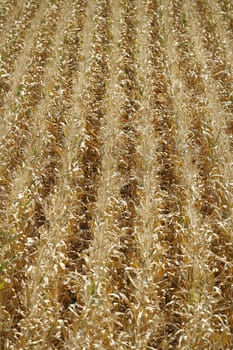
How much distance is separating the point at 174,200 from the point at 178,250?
2.82 feet

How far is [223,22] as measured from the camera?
11.8m

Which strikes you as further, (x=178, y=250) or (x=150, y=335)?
(x=178, y=250)

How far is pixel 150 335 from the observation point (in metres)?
4.69

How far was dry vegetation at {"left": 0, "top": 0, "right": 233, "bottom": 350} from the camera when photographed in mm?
4805

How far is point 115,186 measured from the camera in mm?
6344

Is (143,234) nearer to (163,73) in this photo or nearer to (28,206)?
(28,206)

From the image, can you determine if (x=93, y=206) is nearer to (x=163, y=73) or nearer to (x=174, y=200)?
(x=174, y=200)

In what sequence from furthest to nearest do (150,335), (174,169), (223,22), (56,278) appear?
1. (223,22)
2. (174,169)
3. (56,278)
4. (150,335)

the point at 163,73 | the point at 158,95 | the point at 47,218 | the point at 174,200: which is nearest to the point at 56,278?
the point at 47,218

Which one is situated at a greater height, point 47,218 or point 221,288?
point 47,218

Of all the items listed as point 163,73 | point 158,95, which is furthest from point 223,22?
point 158,95

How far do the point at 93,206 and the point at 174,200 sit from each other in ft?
3.04

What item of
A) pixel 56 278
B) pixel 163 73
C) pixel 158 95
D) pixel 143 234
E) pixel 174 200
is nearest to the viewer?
pixel 56 278

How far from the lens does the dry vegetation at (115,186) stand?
4.80 m
